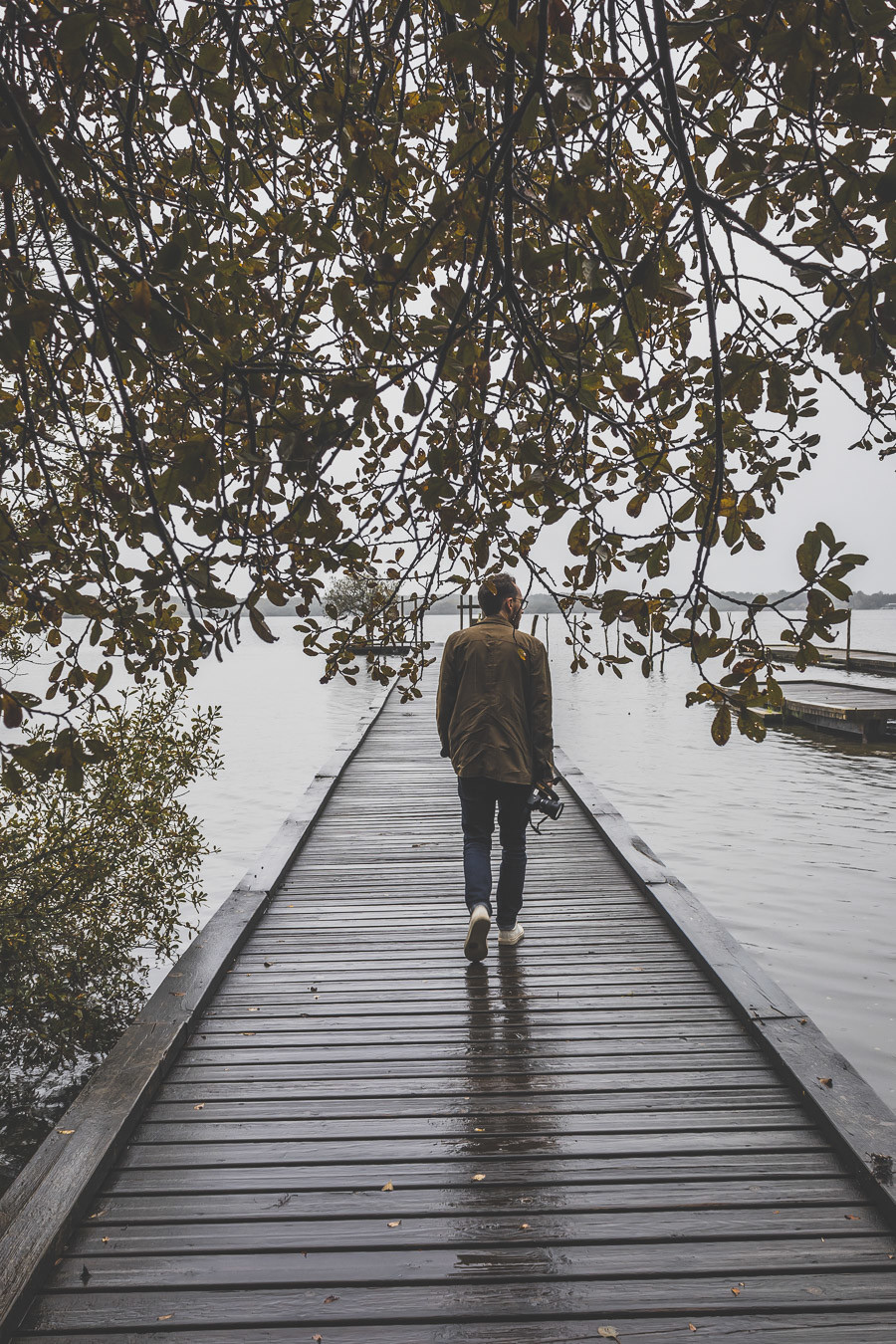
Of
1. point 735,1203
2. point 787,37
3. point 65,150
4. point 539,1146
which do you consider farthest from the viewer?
point 539,1146

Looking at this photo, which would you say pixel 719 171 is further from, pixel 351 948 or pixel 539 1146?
pixel 351 948

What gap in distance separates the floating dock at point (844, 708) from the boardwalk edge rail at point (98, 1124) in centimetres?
1423

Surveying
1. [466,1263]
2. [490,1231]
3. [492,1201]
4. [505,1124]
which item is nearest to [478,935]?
[505,1124]

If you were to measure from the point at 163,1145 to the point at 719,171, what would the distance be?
10.3ft

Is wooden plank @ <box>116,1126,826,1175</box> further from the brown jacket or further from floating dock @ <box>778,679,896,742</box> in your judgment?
floating dock @ <box>778,679,896,742</box>

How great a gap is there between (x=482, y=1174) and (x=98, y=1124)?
120 centimetres

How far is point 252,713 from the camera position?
3097 cm

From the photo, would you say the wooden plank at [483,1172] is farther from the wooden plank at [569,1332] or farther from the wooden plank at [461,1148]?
the wooden plank at [569,1332]

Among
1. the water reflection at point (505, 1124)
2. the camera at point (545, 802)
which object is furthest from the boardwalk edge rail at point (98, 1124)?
the camera at point (545, 802)

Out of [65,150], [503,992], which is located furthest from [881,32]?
[503,992]

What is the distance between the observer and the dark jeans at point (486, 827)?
453 centimetres

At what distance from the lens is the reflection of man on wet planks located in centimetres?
442

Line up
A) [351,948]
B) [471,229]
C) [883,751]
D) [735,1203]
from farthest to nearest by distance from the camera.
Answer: [883,751]
[351,948]
[735,1203]
[471,229]

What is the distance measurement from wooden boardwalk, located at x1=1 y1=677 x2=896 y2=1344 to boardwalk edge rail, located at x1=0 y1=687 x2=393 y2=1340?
0.07m
